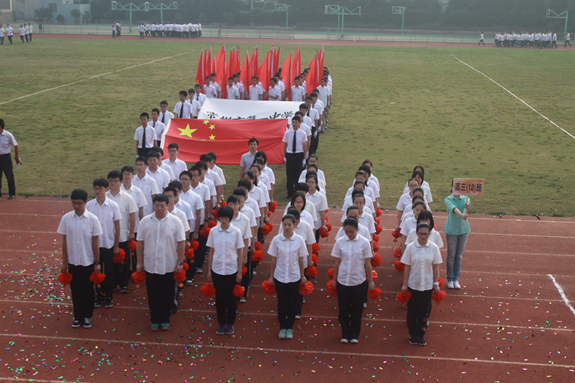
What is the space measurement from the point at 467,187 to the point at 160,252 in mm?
4279

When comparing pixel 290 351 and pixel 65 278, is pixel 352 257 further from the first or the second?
pixel 65 278

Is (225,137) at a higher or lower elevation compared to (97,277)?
higher

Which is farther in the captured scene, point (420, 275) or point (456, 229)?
point (456, 229)

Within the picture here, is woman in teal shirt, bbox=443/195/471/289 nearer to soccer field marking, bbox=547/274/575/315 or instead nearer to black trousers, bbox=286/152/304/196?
soccer field marking, bbox=547/274/575/315

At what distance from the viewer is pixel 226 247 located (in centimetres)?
667

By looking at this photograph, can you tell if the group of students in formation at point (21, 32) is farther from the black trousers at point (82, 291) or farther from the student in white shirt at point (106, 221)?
the black trousers at point (82, 291)

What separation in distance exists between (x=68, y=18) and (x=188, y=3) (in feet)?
55.6

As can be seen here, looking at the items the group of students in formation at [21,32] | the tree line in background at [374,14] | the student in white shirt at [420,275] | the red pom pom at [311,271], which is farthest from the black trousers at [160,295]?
the tree line in background at [374,14]

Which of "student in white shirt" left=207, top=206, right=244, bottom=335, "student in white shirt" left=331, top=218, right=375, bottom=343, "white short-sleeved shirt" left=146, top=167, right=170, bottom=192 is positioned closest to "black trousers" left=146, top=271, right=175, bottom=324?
"student in white shirt" left=207, top=206, right=244, bottom=335

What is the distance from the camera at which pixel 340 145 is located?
17.7 meters

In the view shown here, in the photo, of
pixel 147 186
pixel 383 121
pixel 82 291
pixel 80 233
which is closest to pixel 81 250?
pixel 80 233

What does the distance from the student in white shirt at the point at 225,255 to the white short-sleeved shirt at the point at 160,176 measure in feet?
8.61

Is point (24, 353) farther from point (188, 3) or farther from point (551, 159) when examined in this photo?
point (188, 3)

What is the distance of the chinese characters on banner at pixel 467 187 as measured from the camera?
25.3 ft
